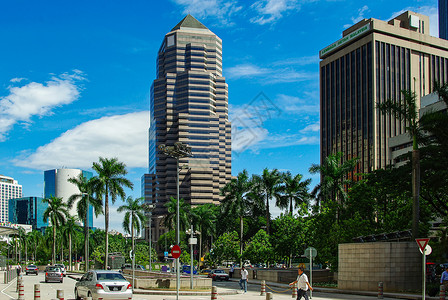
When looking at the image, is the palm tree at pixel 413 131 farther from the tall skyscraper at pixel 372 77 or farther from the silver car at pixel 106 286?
the tall skyscraper at pixel 372 77

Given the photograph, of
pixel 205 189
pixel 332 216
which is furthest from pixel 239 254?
pixel 205 189

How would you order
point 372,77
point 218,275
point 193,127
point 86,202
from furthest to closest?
point 193,127 < point 372,77 < point 86,202 < point 218,275

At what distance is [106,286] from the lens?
2242 cm

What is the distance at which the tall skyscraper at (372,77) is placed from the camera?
138000 mm

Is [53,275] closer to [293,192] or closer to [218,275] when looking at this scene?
[218,275]

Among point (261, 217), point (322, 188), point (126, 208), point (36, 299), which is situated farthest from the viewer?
point (261, 217)

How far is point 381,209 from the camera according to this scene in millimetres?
48156

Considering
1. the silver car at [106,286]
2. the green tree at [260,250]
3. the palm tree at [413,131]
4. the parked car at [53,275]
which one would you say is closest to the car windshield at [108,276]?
the silver car at [106,286]

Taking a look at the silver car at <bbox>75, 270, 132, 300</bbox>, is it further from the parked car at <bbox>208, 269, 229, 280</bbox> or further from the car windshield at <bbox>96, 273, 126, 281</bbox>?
the parked car at <bbox>208, 269, 229, 280</bbox>

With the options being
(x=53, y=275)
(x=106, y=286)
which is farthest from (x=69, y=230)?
(x=106, y=286)

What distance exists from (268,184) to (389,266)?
39.3m

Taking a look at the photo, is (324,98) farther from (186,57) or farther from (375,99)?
(186,57)

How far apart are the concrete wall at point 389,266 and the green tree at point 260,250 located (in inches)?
1195

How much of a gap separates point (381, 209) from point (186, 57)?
15964 cm
